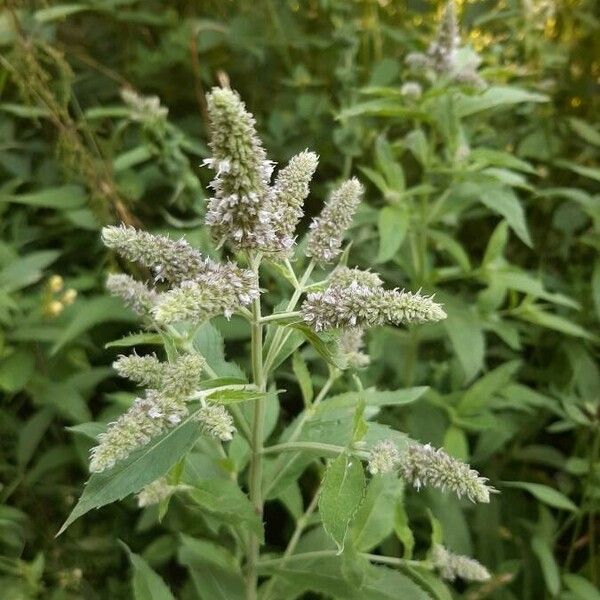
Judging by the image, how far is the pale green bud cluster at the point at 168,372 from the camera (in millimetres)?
885

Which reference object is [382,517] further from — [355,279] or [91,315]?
[91,315]

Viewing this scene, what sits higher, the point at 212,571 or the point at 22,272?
the point at 22,272

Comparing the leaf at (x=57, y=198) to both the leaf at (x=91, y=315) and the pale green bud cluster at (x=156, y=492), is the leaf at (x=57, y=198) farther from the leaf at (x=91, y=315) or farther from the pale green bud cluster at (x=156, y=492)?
the pale green bud cluster at (x=156, y=492)

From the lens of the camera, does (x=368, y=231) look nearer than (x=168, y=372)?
No

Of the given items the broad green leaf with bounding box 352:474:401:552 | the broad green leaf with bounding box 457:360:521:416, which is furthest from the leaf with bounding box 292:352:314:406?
the broad green leaf with bounding box 457:360:521:416

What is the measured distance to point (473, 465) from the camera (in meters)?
1.91

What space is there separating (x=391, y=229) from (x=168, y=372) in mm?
908

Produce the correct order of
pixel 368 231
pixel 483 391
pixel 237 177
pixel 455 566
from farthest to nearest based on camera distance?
pixel 368 231 → pixel 483 391 → pixel 455 566 → pixel 237 177

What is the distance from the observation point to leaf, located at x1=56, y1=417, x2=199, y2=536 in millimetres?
869

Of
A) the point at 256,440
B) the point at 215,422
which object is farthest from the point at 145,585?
the point at 215,422

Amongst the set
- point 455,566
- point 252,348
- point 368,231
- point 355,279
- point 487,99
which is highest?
point 487,99

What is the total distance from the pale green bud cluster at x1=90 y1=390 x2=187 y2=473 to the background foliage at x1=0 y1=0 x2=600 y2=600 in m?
0.56

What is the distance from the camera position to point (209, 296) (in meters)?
0.84

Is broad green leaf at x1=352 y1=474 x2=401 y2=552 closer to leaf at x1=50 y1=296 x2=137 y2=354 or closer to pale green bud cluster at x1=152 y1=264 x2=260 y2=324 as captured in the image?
pale green bud cluster at x1=152 y1=264 x2=260 y2=324
